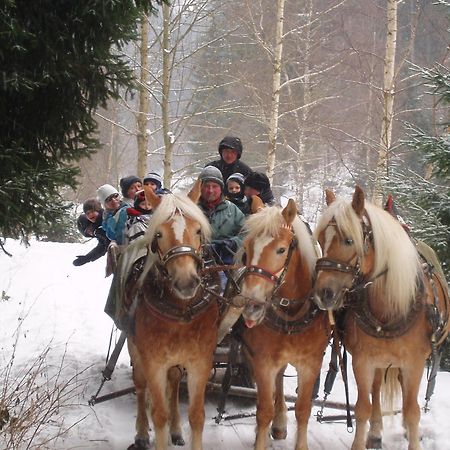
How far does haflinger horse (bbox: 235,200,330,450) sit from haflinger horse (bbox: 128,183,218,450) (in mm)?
337

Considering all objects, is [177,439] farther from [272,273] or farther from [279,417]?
[272,273]

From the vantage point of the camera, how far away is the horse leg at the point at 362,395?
3.49 m

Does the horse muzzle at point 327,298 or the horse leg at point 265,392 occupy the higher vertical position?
the horse muzzle at point 327,298

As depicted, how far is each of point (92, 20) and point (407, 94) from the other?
18.6 m

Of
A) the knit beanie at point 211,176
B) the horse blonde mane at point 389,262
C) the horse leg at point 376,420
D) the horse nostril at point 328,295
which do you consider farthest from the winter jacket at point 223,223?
the horse leg at point 376,420

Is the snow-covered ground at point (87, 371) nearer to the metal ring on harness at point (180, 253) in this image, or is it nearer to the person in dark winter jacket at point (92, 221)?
the person in dark winter jacket at point (92, 221)

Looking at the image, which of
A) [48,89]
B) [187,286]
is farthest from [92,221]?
[187,286]

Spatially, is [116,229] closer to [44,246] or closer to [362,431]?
[362,431]

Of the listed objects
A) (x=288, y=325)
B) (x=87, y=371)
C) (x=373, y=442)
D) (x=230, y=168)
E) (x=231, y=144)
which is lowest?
(x=87, y=371)

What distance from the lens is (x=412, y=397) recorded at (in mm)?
3471

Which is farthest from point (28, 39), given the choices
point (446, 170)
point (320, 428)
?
point (446, 170)

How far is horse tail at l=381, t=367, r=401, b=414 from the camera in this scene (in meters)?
4.17

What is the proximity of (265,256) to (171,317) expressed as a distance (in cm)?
77

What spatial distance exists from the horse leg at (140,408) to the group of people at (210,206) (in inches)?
38.5
